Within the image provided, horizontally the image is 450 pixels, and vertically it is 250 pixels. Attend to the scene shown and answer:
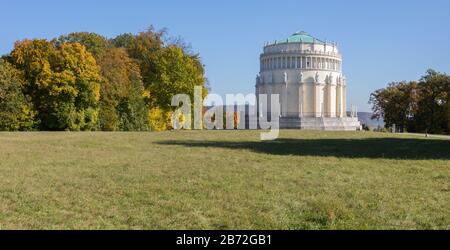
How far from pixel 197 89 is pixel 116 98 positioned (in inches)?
341

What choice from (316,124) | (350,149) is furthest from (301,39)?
(350,149)

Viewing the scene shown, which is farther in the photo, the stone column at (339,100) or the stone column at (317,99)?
the stone column at (339,100)

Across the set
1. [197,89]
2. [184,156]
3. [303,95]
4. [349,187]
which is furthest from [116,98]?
[303,95]

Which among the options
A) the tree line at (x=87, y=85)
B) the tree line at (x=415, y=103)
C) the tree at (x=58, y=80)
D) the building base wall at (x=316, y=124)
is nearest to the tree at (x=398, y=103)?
the tree line at (x=415, y=103)

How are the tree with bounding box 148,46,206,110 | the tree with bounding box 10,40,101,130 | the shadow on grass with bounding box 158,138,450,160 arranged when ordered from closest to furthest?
the shadow on grass with bounding box 158,138,450,160 → the tree with bounding box 10,40,101,130 → the tree with bounding box 148,46,206,110

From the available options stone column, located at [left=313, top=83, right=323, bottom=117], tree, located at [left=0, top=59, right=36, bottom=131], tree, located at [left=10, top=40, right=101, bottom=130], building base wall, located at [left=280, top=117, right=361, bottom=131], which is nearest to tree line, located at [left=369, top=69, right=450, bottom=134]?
building base wall, located at [left=280, top=117, right=361, bottom=131]

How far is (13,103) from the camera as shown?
44.0m

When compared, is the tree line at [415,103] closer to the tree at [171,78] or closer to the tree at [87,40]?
the tree at [171,78]

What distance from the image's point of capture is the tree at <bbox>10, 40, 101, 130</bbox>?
4528cm

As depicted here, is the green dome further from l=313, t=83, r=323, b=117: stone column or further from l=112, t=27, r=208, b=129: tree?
l=112, t=27, r=208, b=129: tree

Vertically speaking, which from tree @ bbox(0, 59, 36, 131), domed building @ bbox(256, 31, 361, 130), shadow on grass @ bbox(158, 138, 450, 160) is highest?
domed building @ bbox(256, 31, 361, 130)

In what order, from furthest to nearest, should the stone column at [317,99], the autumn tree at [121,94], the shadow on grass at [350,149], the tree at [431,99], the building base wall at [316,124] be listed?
the stone column at [317,99] → the building base wall at [316,124] → the tree at [431,99] → the autumn tree at [121,94] → the shadow on grass at [350,149]

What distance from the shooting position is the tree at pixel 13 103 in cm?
4344
